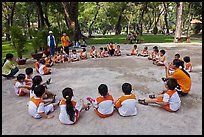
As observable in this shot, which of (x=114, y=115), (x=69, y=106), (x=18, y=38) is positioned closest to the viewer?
(x=69, y=106)

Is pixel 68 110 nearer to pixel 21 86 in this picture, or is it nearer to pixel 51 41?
pixel 21 86

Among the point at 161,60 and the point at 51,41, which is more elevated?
the point at 51,41

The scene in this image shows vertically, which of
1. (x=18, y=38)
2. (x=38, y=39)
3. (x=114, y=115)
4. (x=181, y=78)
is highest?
(x=18, y=38)

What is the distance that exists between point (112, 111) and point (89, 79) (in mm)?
2786

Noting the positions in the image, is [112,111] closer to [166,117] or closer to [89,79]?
[166,117]

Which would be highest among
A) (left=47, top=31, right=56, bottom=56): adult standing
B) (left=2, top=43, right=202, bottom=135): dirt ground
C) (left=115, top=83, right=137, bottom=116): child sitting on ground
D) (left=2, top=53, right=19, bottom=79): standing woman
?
(left=47, top=31, right=56, bottom=56): adult standing

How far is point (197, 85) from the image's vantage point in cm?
606

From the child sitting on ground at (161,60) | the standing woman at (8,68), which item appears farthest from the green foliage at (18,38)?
the child sitting on ground at (161,60)

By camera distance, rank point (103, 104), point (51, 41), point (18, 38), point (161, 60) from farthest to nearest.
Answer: point (51, 41) < point (18, 38) < point (161, 60) < point (103, 104)

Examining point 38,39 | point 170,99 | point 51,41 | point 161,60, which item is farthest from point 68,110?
point 38,39

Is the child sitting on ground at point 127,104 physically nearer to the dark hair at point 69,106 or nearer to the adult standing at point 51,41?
the dark hair at point 69,106

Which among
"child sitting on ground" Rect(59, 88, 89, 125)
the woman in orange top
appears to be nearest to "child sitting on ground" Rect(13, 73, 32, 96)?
"child sitting on ground" Rect(59, 88, 89, 125)

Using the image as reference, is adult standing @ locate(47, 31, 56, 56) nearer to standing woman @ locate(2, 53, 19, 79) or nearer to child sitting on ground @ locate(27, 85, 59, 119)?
standing woman @ locate(2, 53, 19, 79)

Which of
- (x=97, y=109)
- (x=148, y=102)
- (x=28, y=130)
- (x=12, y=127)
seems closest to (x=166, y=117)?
(x=148, y=102)
